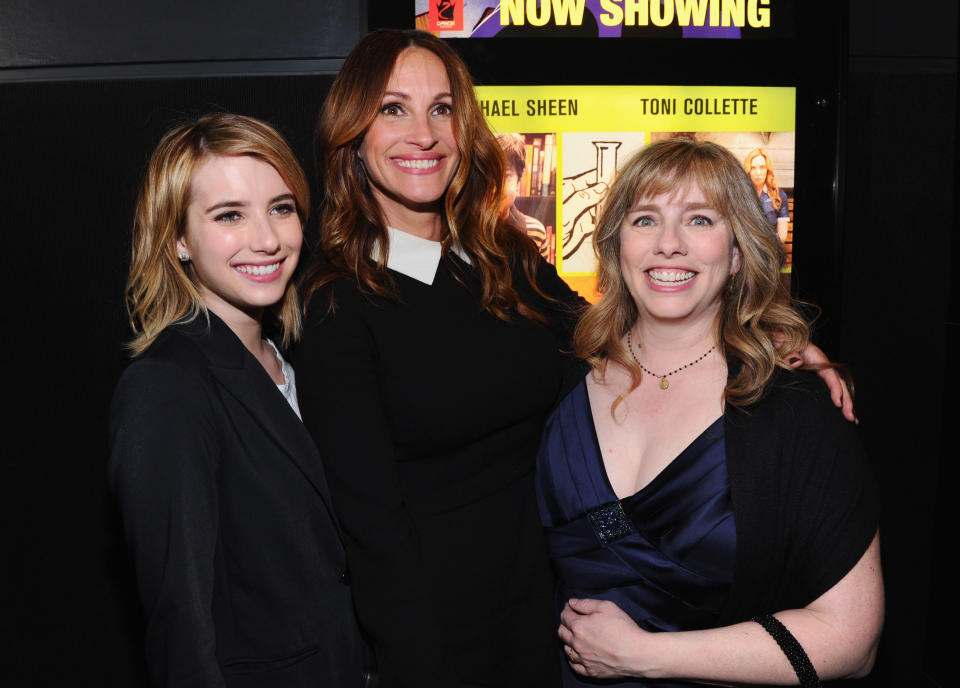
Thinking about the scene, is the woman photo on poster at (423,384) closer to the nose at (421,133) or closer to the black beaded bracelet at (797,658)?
the nose at (421,133)

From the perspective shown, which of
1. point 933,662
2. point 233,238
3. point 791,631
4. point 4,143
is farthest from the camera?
point 933,662

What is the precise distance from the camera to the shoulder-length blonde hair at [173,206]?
1.49 meters

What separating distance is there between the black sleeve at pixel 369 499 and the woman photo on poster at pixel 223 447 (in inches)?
2.7

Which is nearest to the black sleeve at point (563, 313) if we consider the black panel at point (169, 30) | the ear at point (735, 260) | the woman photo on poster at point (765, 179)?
the ear at point (735, 260)

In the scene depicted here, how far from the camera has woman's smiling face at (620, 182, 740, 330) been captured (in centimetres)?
147

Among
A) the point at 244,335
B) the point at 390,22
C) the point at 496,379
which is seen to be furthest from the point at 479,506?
the point at 390,22

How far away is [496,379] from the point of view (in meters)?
1.59

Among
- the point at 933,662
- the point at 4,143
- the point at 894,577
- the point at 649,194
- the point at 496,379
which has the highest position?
the point at 4,143

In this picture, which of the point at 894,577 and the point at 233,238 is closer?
the point at 233,238

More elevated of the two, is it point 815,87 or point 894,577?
point 815,87

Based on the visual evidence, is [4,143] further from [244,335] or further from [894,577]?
[894,577]

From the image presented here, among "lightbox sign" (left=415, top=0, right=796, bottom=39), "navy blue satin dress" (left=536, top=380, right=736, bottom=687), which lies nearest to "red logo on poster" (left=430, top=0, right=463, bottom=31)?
"lightbox sign" (left=415, top=0, right=796, bottom=39)

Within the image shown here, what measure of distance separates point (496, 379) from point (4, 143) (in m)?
1.64

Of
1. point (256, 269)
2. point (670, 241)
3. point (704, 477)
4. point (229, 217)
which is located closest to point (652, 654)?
point (704, 477)
